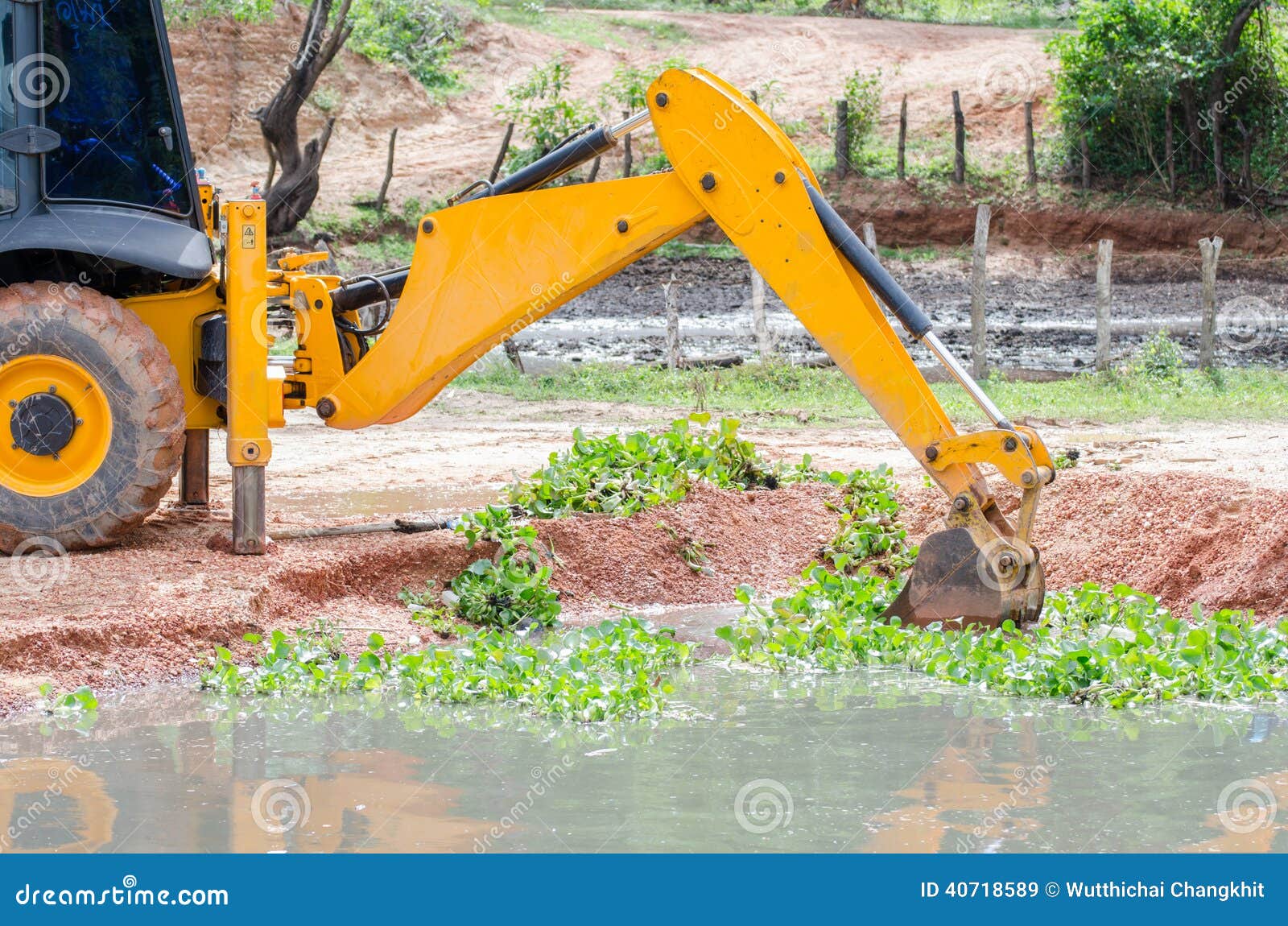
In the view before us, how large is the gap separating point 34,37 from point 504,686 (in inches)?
159

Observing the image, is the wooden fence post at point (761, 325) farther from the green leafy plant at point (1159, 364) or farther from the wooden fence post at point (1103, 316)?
the green leafy plant at point (1159, 364)

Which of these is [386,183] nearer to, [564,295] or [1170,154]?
[1170,154]

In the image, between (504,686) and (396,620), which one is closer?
(504,686)

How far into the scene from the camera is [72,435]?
739 centimetres

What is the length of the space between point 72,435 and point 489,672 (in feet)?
8.89

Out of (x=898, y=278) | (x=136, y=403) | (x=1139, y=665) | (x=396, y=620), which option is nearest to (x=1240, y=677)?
(x=1139, y=665)

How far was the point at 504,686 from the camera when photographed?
19.7 ft

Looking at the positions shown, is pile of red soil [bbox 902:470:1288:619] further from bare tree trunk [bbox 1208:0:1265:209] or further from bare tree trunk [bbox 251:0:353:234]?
bare tree trunk [bbox 1208:0:1265:209]

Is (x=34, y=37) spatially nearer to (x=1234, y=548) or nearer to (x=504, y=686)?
(x=504, y=686)

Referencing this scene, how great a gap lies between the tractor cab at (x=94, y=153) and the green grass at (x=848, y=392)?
7732 mm

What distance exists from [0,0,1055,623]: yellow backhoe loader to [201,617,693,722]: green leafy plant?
1.29 meters

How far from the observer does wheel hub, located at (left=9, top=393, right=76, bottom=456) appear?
7328 millimetres

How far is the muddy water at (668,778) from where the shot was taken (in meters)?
4.41

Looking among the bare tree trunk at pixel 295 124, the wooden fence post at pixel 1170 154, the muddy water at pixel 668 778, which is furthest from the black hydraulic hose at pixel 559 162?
the wooden fence post at pixel 1170 154
